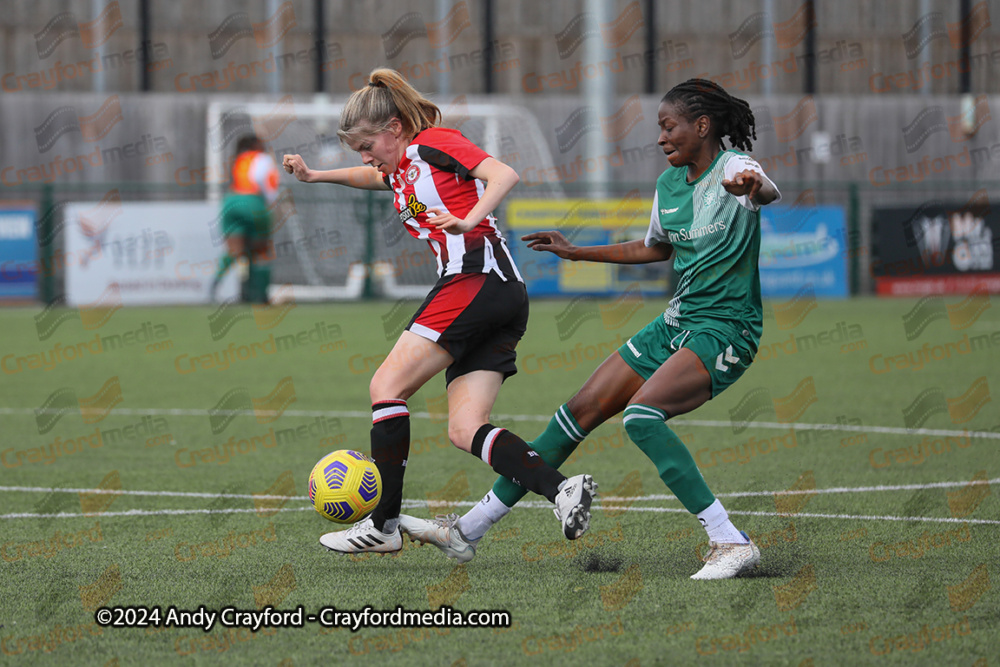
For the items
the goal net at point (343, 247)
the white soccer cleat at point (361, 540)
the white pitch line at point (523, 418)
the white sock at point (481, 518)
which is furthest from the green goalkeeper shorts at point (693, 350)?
the goal net at point (343, 247)

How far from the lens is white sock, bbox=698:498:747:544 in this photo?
440 centimetres

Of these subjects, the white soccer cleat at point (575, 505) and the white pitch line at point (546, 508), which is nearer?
the white soccer cleat at point (575, 505)

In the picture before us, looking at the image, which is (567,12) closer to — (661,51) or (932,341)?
(661,51)

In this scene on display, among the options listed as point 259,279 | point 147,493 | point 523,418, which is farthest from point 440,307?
point 259,279

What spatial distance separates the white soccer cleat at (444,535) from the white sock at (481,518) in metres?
0.02

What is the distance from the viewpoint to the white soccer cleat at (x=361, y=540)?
467 cm

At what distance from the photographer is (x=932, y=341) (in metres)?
13.6

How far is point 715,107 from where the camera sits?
15.4 ft

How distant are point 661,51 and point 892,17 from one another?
501 cm

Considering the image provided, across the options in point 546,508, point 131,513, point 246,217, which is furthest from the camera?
point 246,217

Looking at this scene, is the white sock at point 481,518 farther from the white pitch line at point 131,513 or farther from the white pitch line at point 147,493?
the white pitch line at point 147,493

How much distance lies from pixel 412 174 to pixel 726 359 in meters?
1.32

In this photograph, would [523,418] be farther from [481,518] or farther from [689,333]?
[689,333]

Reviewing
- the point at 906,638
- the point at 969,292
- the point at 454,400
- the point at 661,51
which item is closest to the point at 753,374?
the point at 454,400
